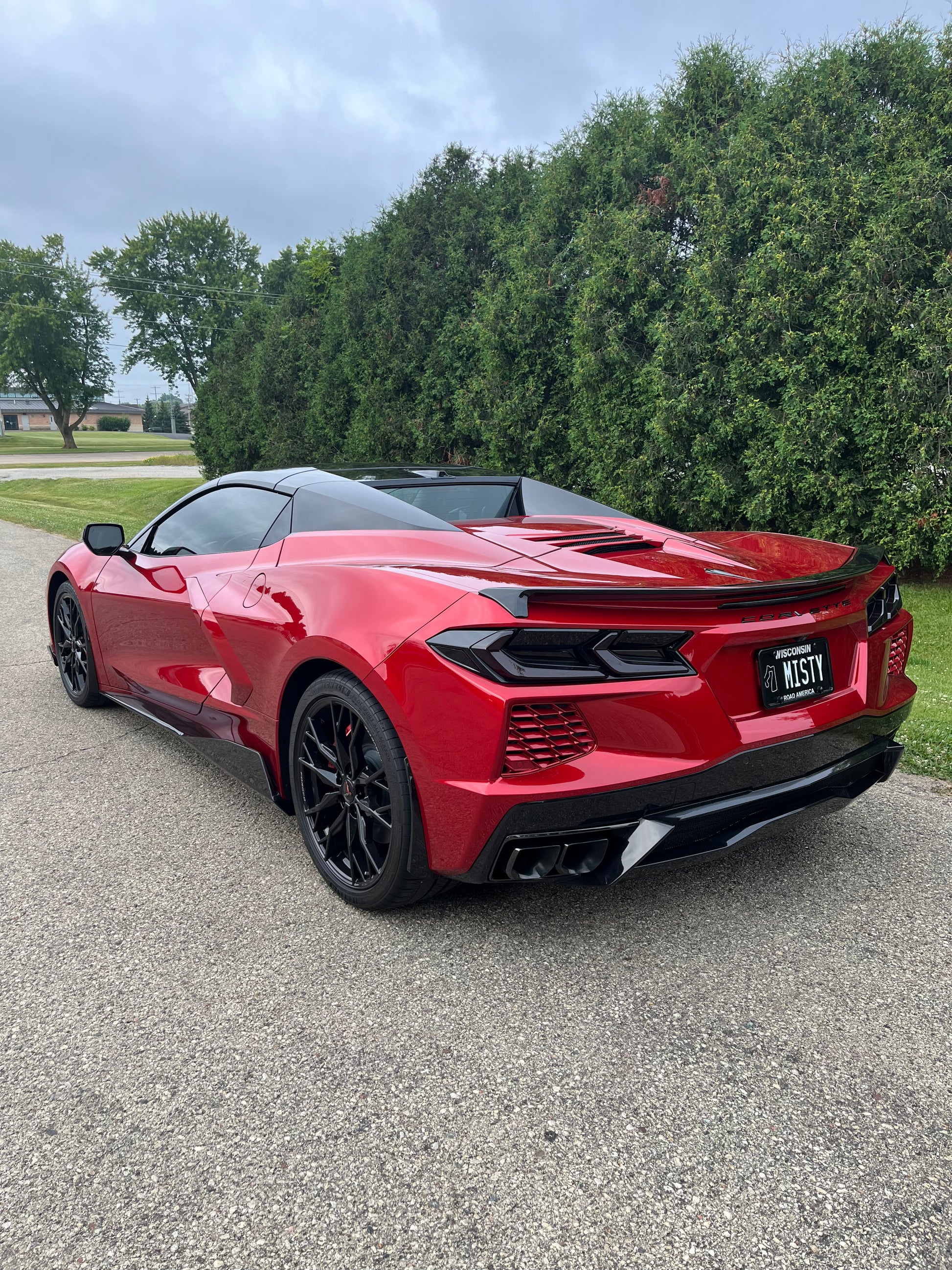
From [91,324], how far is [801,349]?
66.1 metres

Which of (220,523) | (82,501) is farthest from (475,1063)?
(82,501)

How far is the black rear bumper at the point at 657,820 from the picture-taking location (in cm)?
227

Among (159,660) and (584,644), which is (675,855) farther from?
(159,660)

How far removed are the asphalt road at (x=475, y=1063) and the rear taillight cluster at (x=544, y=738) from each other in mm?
679

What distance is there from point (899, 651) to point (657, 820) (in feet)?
4.36

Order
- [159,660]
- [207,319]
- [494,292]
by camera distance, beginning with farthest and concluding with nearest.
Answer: [207,319] < [494,292] < [159,660]

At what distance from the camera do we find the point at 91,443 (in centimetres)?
7362

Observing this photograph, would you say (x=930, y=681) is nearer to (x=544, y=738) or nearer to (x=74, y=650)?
(x=544, y=738)

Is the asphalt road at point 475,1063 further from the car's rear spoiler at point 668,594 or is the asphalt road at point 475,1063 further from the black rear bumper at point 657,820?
the car's rear spoiler at point 668,594

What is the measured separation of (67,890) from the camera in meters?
3.00

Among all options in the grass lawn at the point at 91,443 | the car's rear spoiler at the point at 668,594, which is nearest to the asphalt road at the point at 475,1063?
the car's rear spoiler at the point at 668,594

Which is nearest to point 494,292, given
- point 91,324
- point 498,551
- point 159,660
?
point 159,660

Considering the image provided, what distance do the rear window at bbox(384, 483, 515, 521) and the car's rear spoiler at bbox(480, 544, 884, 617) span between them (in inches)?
40.7

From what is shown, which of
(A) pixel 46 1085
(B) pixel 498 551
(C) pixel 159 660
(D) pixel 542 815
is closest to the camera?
(A) pixel 46 1085
